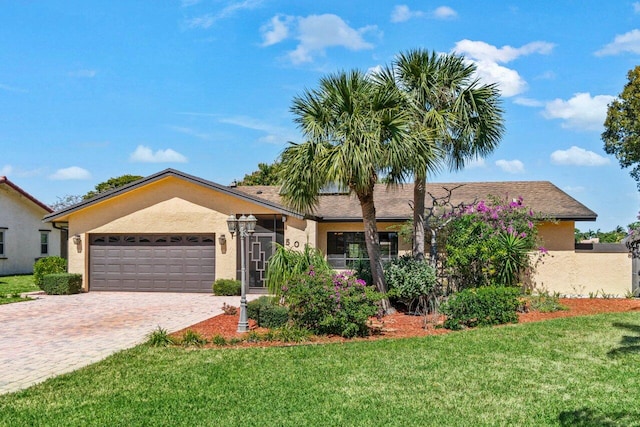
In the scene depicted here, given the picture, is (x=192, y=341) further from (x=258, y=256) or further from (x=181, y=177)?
(x=181, y=177)

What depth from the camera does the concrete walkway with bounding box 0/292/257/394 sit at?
7.78 meters

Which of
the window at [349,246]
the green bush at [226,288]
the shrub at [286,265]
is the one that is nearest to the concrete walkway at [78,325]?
the green bush at [226,288]

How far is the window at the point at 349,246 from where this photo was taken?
18656 mm

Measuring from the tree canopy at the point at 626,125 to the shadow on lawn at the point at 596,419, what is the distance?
23591 mm

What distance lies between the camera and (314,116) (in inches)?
466

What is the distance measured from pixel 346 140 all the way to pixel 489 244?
263 inches

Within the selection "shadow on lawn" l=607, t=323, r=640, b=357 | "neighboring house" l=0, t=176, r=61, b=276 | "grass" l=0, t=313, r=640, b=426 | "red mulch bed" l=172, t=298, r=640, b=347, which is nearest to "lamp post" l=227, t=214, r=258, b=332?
"red mulch bed" l=172, t=298, r=640, b=347

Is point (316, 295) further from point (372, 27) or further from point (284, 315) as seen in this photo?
point (372, 27)

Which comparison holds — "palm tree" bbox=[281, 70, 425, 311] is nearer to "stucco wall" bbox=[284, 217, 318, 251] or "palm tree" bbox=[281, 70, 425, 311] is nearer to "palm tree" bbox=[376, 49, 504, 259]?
"palm tree" bbox=[376, 49, 504, 259]

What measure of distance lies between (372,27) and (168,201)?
1024cm

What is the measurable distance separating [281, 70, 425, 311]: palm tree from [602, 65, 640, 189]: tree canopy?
18920mm

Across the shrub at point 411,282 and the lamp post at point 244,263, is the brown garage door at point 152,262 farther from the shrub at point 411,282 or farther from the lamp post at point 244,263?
the shrub at point 411,282

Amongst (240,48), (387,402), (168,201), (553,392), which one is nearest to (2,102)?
(168,201)

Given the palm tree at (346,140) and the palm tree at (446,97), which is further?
the palm tree at (446,97)
